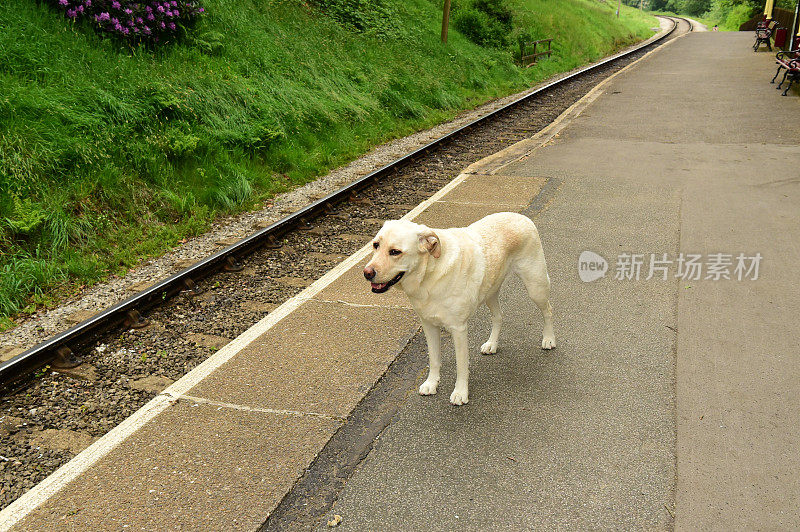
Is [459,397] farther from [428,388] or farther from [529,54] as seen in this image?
[529,54]

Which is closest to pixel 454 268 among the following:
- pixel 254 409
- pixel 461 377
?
pixel 461 377

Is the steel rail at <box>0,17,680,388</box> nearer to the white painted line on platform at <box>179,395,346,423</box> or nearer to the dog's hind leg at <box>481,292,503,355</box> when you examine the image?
the white painted line on platform at <box>179,395,346,423</box>

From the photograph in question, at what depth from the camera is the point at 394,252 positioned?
3.84m

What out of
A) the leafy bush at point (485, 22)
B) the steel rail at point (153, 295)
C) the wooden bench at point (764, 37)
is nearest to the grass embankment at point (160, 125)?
the steel rail at point (153, 295)

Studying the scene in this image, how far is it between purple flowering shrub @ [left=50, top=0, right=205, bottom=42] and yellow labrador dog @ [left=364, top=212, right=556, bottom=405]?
9.60 meters

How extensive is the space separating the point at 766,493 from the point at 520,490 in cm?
133

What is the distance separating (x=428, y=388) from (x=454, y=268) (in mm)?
978

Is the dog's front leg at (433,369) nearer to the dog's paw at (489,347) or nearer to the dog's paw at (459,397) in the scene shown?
the dog's paw at (459,397)

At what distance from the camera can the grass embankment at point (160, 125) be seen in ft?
24.4

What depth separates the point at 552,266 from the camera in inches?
272

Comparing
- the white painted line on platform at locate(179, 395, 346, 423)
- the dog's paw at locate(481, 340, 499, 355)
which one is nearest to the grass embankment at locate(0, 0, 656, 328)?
the white painted line on platform at locate(179, 395, 346, 423)

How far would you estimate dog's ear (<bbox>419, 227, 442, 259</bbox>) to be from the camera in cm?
393

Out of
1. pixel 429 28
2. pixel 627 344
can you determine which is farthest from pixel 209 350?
pixel 429 28
